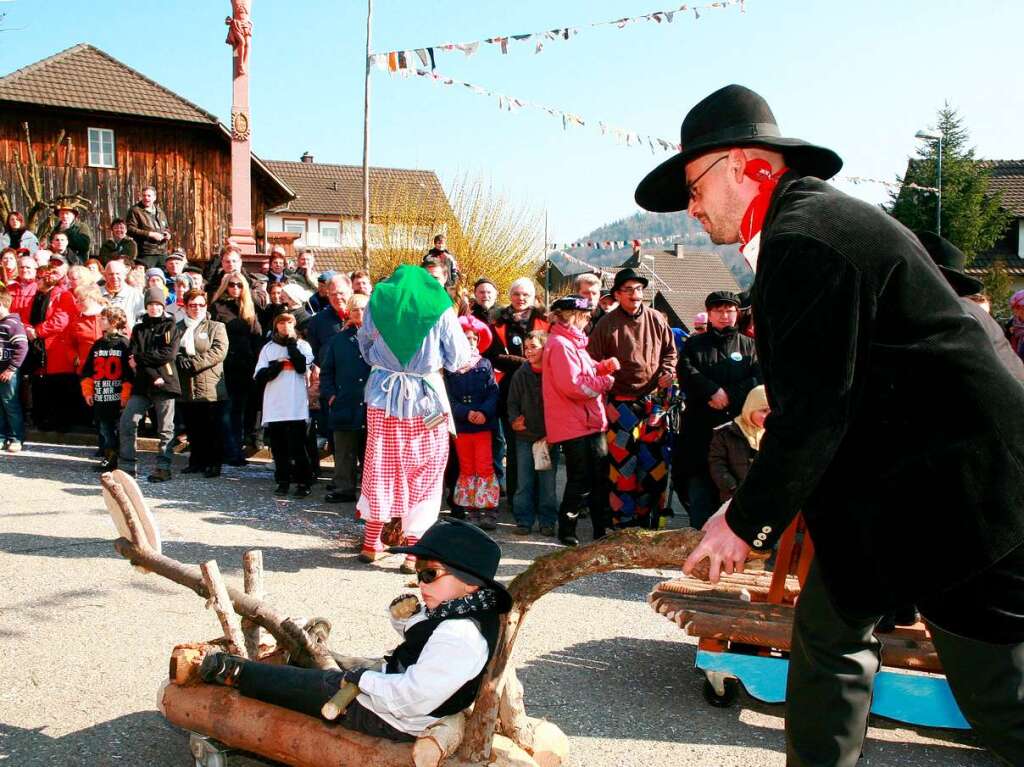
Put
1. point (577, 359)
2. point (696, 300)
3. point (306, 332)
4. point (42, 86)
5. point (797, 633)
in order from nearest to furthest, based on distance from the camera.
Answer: point (797, 633), point (577, 359), point (306, 332), point (42, 86), point (696, 300)

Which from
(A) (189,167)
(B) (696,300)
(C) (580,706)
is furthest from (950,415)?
(B) (696,300)

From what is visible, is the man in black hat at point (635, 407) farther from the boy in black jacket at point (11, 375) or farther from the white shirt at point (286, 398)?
the boy in black jacket at point (11, 375)

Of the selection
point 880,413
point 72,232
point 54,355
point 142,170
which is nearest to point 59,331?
point 54,355

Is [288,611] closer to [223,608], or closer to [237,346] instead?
[223,608]

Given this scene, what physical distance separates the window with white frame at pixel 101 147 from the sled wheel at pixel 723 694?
1118 inches

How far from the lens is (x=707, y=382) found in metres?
7.45

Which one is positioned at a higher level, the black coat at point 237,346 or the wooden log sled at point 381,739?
the black coat at point 237,346

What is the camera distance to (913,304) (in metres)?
2.21

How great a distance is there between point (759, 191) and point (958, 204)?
40.2 metres

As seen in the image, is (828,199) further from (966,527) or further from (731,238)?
(966,527)

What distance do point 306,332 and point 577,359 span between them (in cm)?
313

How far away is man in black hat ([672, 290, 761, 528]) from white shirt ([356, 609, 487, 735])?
4.40 meters

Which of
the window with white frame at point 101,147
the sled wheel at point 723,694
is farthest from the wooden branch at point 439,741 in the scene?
the window with white frame at point 101,147

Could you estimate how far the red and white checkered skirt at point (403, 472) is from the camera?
686 cm
